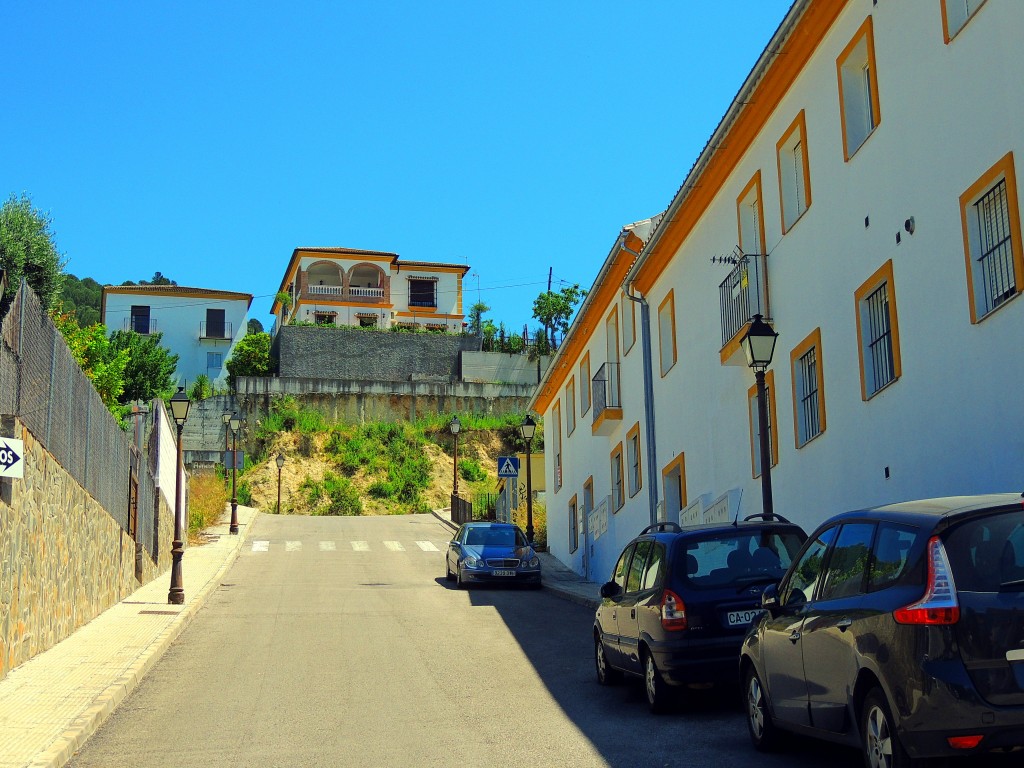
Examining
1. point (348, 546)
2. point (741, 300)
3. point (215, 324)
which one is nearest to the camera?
point (741, 300)

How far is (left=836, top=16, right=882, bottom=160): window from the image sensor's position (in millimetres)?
13688

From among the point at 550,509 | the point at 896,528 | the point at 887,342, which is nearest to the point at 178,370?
the point at 550,509

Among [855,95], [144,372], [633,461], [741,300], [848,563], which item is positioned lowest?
[848,563]

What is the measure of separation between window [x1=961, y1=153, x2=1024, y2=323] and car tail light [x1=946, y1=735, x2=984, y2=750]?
18.5ft

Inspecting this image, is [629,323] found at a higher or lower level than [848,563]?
higher

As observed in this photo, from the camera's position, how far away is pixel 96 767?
8461 mm

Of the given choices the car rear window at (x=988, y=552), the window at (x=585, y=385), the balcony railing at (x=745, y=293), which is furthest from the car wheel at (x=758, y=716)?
the window at (x=585, y=385)

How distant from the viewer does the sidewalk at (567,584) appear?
21812 mm

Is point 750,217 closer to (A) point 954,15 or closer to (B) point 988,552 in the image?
(A) point 954,15

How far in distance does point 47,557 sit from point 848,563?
33.1ft

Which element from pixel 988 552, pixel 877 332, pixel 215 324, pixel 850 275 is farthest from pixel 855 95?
pixel 215 324

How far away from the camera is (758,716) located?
8203 mm

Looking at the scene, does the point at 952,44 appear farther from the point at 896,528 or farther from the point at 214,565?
the point at 214,565

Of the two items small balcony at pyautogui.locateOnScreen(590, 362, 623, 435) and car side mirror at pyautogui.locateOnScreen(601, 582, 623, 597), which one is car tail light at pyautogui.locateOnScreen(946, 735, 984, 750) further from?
small balcony at pyautogui.locateOnScreen(590, 362, 623, 435)
